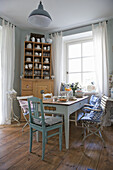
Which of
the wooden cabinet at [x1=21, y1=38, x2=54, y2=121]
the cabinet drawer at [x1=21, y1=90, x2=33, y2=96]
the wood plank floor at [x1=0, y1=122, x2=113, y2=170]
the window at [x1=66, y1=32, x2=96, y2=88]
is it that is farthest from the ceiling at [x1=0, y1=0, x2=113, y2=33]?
the wood plank floor at [x1=0, y1=122, x2=113, y2=170]

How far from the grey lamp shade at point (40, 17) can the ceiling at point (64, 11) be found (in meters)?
0.90

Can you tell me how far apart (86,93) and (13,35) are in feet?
10.3

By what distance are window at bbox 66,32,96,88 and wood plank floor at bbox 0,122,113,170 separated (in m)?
2.43

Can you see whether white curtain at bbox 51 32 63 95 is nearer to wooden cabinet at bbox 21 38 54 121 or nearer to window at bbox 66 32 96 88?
wooden cabinet at bbox 21 38 54 121

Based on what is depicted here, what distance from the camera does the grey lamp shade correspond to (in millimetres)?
2438

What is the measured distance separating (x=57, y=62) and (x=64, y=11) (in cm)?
166

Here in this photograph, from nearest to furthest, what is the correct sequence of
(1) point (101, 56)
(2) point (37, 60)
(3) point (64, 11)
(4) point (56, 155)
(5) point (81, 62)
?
(4) point (56, 155), (3) point (64, 11), (1) point (101, 56), (2) point (37, 60), (5) point (81, 62)

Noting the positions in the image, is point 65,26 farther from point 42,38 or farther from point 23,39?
point 23,39

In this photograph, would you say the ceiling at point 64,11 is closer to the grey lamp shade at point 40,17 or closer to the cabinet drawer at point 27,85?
the grey lamp shade at point 40,17

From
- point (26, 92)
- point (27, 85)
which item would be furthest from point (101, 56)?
point (26, 92)

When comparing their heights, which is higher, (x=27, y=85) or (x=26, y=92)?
(x=27, y=85)

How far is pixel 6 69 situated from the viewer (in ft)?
13.0

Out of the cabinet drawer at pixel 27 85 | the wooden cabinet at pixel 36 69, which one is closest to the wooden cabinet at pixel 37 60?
the wooden cabinet at pixel 36 69

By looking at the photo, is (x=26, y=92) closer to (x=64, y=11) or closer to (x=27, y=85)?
(x=27, y=85)
